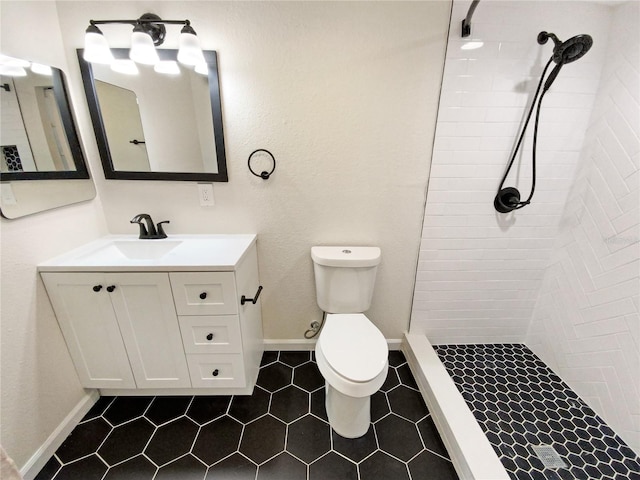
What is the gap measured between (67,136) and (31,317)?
864 millimetres

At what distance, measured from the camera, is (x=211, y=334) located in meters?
1.27

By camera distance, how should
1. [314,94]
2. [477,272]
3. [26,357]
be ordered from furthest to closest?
[477,272], [314,94], [26,357]

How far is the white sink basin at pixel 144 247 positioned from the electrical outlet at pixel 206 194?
10.3 inches

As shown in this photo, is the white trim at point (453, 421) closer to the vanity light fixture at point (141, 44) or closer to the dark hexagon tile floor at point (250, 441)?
the dark hexagon tile floor at point (250, 441)

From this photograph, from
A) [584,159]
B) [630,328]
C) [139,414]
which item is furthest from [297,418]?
[584,159]

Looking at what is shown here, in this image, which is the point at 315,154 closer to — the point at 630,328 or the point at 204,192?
the point at 204,192

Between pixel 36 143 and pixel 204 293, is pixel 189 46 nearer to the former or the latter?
pixel 36 143

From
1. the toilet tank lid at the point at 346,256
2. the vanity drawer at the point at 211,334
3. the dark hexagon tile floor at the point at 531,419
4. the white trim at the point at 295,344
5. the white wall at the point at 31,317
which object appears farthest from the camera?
the white trim at the point at 295,344

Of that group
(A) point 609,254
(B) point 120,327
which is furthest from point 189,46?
(A) point 609,254

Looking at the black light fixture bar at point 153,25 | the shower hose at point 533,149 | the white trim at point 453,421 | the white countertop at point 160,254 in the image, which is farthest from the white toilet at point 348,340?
the black light fixture bar at point 153,25

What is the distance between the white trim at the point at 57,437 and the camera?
1088mm

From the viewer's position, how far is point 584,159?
1.43m

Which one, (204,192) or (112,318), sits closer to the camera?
(112,318)

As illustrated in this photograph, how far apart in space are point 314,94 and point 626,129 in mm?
1537
